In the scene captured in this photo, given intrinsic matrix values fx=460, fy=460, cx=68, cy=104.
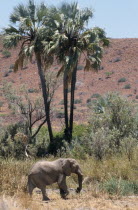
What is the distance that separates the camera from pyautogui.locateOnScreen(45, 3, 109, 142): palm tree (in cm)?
2573

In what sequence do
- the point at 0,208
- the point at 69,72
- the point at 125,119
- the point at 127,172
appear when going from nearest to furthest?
the point at 0,208 → the point at 127,172 → the point at 125,119 → the point at 69,72

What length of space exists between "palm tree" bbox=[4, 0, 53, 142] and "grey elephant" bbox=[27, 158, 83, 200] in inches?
550

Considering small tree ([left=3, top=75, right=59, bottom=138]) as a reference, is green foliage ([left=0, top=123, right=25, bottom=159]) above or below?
below

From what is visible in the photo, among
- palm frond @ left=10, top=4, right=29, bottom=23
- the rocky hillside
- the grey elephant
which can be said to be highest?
palm frond @ left=10, top=4, right=29, bottom=23

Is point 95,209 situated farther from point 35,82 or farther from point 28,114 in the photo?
point 35,82

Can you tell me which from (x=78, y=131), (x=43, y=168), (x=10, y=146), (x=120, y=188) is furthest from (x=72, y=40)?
(x=43, y=168)

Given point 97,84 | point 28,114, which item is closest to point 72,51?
point 28,114

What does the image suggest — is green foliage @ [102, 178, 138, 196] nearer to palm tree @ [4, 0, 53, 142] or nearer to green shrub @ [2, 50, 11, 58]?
palm tree @ [4, 0, 53, 142]

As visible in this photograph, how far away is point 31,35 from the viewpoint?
88.5 feet

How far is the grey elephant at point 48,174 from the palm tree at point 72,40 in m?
13.5

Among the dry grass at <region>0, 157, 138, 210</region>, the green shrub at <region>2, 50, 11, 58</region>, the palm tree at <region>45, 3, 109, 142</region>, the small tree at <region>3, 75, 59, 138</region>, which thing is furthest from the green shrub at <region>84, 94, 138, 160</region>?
the green shrub at <region>2, 50, 11, 58</region>

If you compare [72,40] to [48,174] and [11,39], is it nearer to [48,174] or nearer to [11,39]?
[11,39]

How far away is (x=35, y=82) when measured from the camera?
6581cm

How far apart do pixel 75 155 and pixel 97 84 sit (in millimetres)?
42052
